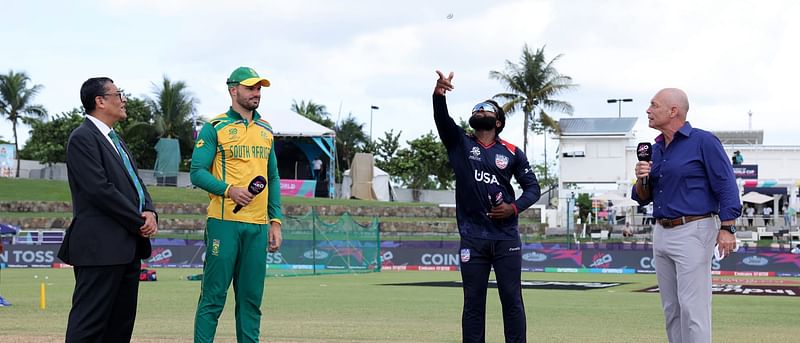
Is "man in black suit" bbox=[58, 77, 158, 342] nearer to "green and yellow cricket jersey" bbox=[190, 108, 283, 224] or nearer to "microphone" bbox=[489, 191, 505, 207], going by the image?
"green and yellow cricket jersey" bbox=[190, 108, 283, 224]

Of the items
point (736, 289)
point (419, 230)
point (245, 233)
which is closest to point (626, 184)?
point (419, 230)

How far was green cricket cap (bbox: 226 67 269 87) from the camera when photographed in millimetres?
7090

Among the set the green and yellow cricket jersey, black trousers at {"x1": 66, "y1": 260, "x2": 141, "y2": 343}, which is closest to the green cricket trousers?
the green and yellow cricket jersey

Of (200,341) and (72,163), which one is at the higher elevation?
(72,163)

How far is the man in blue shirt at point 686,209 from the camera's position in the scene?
6887 mm

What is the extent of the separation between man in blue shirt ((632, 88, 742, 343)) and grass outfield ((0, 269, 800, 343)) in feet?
9.93

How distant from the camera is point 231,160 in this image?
7.03m

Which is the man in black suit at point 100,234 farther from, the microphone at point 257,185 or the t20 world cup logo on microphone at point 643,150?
the t20 world cup logo on microphone at point 643,150

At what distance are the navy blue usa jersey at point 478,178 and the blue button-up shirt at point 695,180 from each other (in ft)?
3.60

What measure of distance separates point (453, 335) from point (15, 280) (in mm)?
16563

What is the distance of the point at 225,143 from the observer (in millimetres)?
7008

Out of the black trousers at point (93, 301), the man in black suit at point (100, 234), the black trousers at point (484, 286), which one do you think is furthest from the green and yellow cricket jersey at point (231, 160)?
the black trousers at point (484, 286)

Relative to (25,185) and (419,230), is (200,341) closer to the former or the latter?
(419,230)

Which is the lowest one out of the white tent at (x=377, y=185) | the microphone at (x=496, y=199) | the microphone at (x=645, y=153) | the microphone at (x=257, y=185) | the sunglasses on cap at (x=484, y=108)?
the microphone at (x=496, y=199)
